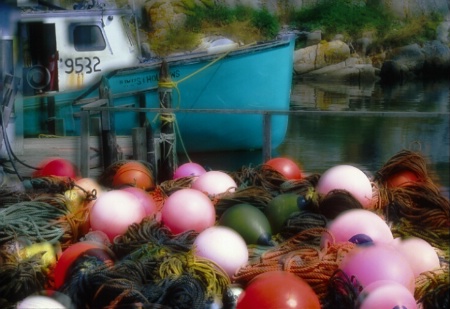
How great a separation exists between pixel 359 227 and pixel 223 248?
683 millimetres

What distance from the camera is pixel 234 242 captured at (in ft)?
12.1

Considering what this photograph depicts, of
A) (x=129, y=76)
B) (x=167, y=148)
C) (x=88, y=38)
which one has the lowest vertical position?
(x=167, y=148)

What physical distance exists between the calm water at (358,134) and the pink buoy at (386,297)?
4.61 ft

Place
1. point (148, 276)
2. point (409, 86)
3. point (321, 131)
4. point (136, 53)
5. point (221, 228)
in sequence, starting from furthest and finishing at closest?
point (409, 86) → point (321, 131) → point (136, 53) → point (221, 228) → point (148, 276)

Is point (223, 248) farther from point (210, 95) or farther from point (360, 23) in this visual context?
point (360, 23)

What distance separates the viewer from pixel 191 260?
3.50 m

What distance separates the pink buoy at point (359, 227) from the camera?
371 cm

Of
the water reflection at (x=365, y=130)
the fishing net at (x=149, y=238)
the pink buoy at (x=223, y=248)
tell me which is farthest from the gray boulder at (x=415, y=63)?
the pink buoy at (x=223, y=248)

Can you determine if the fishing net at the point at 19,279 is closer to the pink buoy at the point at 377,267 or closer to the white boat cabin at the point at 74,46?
the pink buoy at the point at 377,267

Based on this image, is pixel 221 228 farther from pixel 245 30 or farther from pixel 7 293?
pixel 245 30

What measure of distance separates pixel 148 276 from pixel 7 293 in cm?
63

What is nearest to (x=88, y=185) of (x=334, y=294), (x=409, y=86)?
(x=334, y=294)

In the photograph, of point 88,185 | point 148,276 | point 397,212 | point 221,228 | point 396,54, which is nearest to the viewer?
point 148,276

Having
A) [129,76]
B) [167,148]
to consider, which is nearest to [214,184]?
[167,148]
